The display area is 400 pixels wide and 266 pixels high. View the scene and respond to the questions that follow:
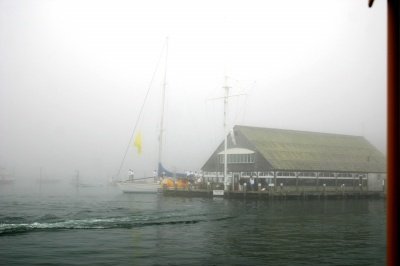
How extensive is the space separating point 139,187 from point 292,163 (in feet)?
82.0

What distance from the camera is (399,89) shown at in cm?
274

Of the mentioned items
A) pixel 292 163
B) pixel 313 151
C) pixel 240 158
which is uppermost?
pixel 313 151

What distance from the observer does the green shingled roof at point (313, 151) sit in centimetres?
5369

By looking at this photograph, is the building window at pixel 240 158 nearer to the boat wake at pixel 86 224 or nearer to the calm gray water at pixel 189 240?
the calm gray water at pixel 189 240

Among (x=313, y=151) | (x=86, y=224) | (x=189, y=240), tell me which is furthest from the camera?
(x=313, y=151)

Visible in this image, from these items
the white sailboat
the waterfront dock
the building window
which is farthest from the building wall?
the white sailboat

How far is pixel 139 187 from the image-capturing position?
65500 millimetres

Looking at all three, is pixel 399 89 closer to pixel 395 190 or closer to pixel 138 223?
pixel 395 190

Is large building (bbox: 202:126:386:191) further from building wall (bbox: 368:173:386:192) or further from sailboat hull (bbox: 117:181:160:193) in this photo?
sailboat hull (bbox: 117:181:160:193)

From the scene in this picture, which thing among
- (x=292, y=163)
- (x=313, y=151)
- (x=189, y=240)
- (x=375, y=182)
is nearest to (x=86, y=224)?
(x=189, y=240)

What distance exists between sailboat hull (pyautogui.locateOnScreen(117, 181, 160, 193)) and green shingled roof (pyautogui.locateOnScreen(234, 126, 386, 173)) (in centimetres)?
1581

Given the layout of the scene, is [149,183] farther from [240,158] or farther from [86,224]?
[86,224]

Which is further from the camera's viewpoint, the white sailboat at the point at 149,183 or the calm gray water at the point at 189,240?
the white sailboat at the point at 149,183

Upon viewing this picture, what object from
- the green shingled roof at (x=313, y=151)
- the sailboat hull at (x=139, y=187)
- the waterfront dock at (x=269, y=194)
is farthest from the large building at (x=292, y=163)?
the sailboat hull at (x=139, y=187)
